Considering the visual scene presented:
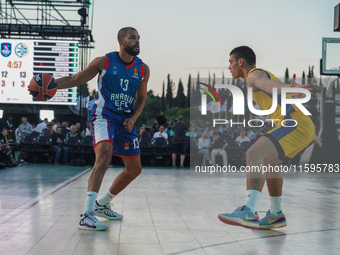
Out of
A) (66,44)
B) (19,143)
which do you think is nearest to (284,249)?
(19,143)

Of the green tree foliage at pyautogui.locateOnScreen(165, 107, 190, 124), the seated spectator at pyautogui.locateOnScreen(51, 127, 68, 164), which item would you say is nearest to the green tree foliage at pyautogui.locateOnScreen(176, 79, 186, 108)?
the green tree foliage at pyautogui.locateOnScreen(165, 107, 190, 124)

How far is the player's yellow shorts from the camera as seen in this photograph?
13.0 ft

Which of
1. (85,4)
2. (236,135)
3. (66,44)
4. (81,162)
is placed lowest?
(81,162)

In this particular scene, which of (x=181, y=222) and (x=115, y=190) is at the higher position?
(x=115, y=190)

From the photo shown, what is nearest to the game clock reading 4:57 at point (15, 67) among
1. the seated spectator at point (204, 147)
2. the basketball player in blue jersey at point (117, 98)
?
the seated spectator at point (204, 147)

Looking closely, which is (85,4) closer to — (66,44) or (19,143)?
(66,44)

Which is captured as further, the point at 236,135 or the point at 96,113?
the point at 236,135

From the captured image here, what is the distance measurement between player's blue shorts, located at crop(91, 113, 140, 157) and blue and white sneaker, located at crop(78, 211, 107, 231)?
0.73 metres

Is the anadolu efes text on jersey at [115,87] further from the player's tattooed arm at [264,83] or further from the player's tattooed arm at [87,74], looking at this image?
the player's tattooed arm at [264,83]

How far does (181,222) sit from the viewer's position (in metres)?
4.51

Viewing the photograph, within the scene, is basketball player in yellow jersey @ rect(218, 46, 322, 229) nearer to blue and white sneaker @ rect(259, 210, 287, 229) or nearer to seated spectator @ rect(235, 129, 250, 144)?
blue and white sneaker @ rect(259, 210, 287, 229)

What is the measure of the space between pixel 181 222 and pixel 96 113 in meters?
1.53

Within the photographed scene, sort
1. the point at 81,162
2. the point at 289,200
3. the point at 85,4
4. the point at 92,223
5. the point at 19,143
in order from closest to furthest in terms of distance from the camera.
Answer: the point at 92,223 < the point at 289,200 < the point at 81,162 < the point at 19,143 < the point at 85,4

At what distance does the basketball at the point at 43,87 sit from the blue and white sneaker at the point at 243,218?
2.27m
